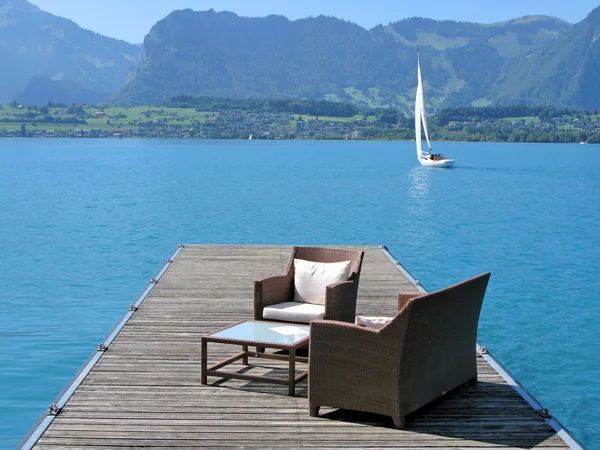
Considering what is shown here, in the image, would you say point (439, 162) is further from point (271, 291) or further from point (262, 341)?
point (262, 341)

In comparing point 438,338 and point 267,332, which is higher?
point 438,338

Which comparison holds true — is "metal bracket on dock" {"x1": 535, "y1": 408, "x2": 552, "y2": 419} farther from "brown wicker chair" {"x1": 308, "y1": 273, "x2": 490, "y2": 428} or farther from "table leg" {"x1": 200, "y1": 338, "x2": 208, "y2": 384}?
"table leg" {"x1": 200, "y1": 338, "x2": 208, "y2": 384}

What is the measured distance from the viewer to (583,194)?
4606cm

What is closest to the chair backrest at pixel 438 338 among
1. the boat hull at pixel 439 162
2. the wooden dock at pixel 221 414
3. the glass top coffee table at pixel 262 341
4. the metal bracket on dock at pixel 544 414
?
the wooden dock at pixel 221 414

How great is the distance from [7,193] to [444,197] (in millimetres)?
23518

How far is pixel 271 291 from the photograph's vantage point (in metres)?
7.21

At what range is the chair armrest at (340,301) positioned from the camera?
6777mm

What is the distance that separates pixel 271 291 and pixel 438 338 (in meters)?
2.13

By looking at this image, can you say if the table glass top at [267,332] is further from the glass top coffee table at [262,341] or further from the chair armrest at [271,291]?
the chair armrest at [271,291]

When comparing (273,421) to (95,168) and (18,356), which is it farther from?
(95,168)

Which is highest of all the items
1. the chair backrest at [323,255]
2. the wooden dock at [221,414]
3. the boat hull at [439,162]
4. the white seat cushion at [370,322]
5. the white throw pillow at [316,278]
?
the chair backrest at [323,255]

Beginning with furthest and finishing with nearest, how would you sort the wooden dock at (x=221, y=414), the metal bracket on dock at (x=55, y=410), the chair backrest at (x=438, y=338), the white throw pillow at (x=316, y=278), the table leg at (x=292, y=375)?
1. the white throw pillow at (x=316, y=278)
2. the table leg at (x=292, y=375)
3. the metal bracket on dock at (x=55, y=410)
4. the chair backrest at (x=438, y=338)
5. the wooden dock at (x=221, y=414)

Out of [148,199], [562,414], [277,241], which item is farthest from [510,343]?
[148,199]

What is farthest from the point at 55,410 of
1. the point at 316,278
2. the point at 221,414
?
the point at 316,278
